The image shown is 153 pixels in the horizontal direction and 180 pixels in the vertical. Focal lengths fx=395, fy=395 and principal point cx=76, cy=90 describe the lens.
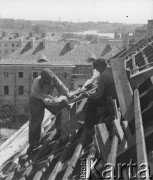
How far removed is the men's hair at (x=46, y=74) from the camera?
19.6 ft

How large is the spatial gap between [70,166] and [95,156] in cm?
36

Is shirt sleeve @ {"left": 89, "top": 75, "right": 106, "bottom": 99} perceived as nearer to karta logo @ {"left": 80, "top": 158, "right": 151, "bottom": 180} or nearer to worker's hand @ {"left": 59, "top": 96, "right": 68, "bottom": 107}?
worker's hand @ {"left": 59, "top": 96, "right": 68, "bottom": 107}

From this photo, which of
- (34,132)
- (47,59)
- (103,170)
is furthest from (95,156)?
(47,59)

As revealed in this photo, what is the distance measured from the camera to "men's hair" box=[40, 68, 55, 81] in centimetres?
598

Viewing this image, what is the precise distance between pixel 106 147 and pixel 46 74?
1.89 m

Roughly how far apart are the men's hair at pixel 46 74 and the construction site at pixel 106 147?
0.55 meters

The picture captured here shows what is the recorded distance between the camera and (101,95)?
5961 mm

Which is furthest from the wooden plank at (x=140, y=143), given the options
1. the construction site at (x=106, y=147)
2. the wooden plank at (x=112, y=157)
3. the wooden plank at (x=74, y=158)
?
the wooden plank at (x=74, y=158)

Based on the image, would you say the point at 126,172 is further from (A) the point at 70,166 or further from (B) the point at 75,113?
(B) the point at 75,113

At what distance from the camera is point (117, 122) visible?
474cm

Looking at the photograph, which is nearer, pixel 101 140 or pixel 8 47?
pixel 101 140

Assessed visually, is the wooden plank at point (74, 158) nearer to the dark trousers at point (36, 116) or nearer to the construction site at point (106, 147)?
the construction site at point (106, 147)

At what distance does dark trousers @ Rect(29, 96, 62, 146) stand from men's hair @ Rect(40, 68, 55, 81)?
16.1 inches

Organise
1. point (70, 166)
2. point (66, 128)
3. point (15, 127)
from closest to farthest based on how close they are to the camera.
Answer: point (70, 166)
point (66, 128)
point (15, 127)
